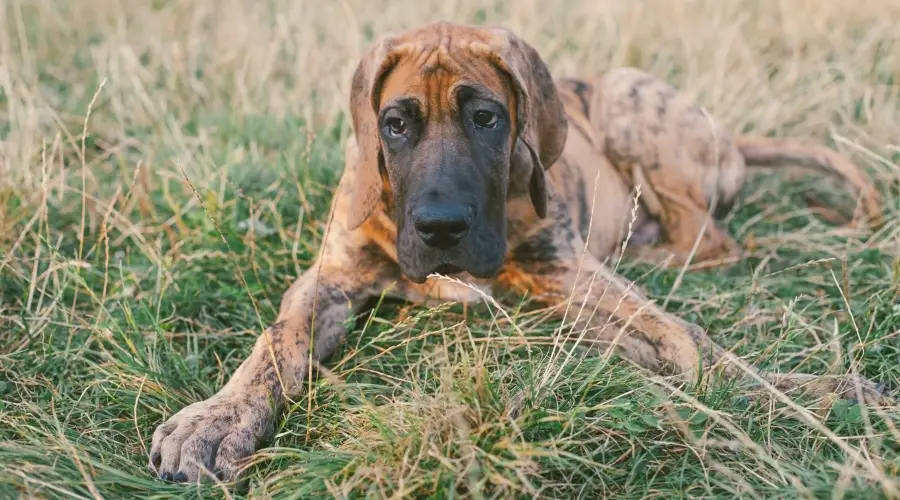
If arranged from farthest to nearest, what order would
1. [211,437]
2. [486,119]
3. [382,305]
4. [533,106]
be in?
[382,305] < [533,106] < [486,119] < [211,437]

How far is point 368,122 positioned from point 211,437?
110 cm

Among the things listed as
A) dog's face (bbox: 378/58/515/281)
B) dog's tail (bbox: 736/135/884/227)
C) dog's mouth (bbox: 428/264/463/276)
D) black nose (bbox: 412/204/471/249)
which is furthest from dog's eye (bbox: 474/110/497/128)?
dog's tail (bbox: 736/135/884/227)

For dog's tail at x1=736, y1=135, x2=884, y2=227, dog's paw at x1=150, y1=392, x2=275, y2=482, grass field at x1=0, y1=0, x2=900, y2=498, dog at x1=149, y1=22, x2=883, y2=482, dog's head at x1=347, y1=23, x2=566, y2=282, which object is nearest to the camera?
grass field at x1=0, y1=0, x2=900, y2=498

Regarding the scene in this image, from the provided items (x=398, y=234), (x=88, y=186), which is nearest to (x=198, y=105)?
(x=88, y=186)

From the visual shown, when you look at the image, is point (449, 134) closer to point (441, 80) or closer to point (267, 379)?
point (441, 80)

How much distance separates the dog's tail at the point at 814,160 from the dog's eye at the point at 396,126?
6.83 feet

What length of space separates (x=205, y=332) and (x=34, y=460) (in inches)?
35.7

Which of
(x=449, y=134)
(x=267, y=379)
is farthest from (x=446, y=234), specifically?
(x=267, y=379)

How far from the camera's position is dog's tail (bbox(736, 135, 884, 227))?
12.5ft

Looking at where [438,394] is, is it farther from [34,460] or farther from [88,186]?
[88,186]

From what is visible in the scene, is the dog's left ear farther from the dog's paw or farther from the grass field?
the dog's paw

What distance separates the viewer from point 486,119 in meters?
2.71

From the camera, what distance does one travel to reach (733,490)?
6.59ft

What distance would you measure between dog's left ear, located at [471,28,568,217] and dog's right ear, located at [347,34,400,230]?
30cm
